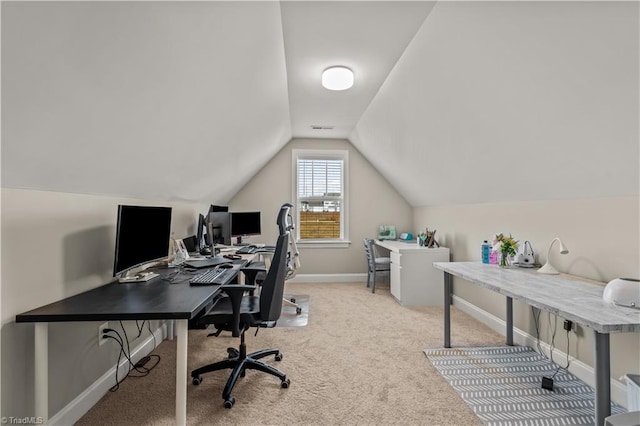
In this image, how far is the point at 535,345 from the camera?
2.67m

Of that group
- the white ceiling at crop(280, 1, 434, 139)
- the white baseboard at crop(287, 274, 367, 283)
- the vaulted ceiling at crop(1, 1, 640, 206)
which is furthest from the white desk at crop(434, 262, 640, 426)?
the white baseboard at crop(287, 274, 367, 283)

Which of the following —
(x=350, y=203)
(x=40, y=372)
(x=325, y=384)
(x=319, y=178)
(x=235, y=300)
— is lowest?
(x=325, y=384)

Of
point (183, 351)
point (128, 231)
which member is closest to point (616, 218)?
point (183, 351)

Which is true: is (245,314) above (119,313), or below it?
below

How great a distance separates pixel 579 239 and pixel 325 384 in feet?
6.99

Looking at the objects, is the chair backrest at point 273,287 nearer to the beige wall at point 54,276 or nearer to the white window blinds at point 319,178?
the beige wall at point 54,276

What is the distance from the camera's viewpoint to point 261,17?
198 centimetres

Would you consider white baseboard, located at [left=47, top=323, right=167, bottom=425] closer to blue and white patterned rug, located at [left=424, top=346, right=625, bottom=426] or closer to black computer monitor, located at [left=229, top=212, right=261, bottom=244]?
black computer monitor, located at [left=229, top=212, right=261, bottom=244]

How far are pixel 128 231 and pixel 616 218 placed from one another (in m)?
3.16

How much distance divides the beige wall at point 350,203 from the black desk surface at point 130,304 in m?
3.35

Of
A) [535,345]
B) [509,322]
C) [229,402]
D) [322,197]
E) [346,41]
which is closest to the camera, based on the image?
[229,402]

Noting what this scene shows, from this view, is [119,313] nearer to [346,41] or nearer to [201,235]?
[201,235]

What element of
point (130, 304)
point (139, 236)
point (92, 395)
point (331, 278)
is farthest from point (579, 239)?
point (331, 278)

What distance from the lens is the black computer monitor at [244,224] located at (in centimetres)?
443
